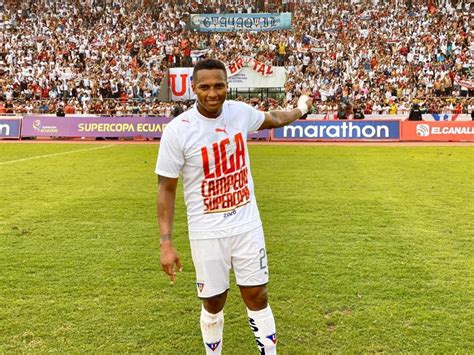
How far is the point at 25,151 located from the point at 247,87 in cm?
1178

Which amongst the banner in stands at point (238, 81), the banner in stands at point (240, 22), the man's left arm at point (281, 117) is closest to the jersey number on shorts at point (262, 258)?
the man's left arm at point (281, 117)

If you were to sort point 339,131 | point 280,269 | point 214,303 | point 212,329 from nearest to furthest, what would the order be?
point 214,303 → point 212,329 → point 280,269 → point 339,131

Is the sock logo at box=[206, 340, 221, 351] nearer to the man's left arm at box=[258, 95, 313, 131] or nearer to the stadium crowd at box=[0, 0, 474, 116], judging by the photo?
the man's left arm at box=[258, 95, 313, 131]

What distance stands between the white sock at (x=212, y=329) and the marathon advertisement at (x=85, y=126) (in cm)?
2218

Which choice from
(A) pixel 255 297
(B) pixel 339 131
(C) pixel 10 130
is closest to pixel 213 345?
(A) pixel 255 297

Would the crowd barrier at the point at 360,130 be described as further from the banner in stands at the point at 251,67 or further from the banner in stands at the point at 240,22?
the banner in stands at the point at 240,22

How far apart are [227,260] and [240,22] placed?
3265cm

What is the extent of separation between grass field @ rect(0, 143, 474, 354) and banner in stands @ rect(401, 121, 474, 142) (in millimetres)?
11207

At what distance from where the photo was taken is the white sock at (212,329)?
3982mm

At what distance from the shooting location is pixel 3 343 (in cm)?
477

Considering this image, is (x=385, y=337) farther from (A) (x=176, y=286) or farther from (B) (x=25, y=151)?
(B) (x=25, y=151)

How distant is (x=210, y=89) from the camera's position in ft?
Result: 11.9

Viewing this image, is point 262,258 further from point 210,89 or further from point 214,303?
point 210,89

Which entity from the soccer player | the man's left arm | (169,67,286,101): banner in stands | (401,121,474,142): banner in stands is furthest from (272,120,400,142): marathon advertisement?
the soccer player
